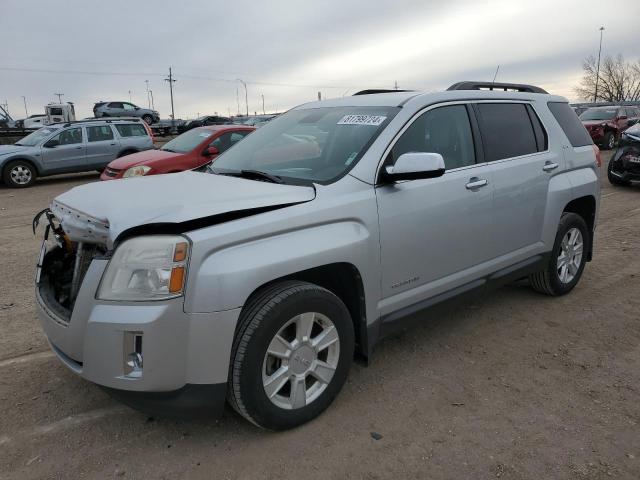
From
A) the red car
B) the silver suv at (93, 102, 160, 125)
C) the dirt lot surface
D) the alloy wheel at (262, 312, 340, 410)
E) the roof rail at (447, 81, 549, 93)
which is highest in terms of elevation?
the silver suv at (93, 102, 160, 125)

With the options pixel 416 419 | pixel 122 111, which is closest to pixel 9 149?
pixel 416 419

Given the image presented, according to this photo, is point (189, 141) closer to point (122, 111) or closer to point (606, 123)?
point (606, 123)

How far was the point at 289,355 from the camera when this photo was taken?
2.72 meters

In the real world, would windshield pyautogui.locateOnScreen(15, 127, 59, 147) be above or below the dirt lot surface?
above

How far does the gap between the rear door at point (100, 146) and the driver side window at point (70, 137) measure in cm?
23

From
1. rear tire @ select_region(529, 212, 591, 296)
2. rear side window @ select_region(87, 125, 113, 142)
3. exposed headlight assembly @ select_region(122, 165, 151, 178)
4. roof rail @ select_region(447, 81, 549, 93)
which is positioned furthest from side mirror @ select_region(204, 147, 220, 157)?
rear side window @ select_region(87, 125, 113, 142)

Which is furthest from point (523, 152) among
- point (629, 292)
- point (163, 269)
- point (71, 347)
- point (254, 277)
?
point (71, 347)

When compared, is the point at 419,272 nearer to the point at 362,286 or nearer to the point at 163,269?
the point at 362,286

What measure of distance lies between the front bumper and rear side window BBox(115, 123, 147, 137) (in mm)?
13822

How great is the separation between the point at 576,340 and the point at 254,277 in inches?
107

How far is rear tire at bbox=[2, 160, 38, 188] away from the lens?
13.4 m

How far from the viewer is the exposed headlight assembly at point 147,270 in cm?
234

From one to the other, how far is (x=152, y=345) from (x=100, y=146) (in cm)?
1373

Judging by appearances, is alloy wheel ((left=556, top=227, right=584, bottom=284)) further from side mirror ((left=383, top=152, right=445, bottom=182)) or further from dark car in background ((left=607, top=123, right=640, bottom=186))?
dark car in background ((left=607, top=123, right=640, bottom=186))
